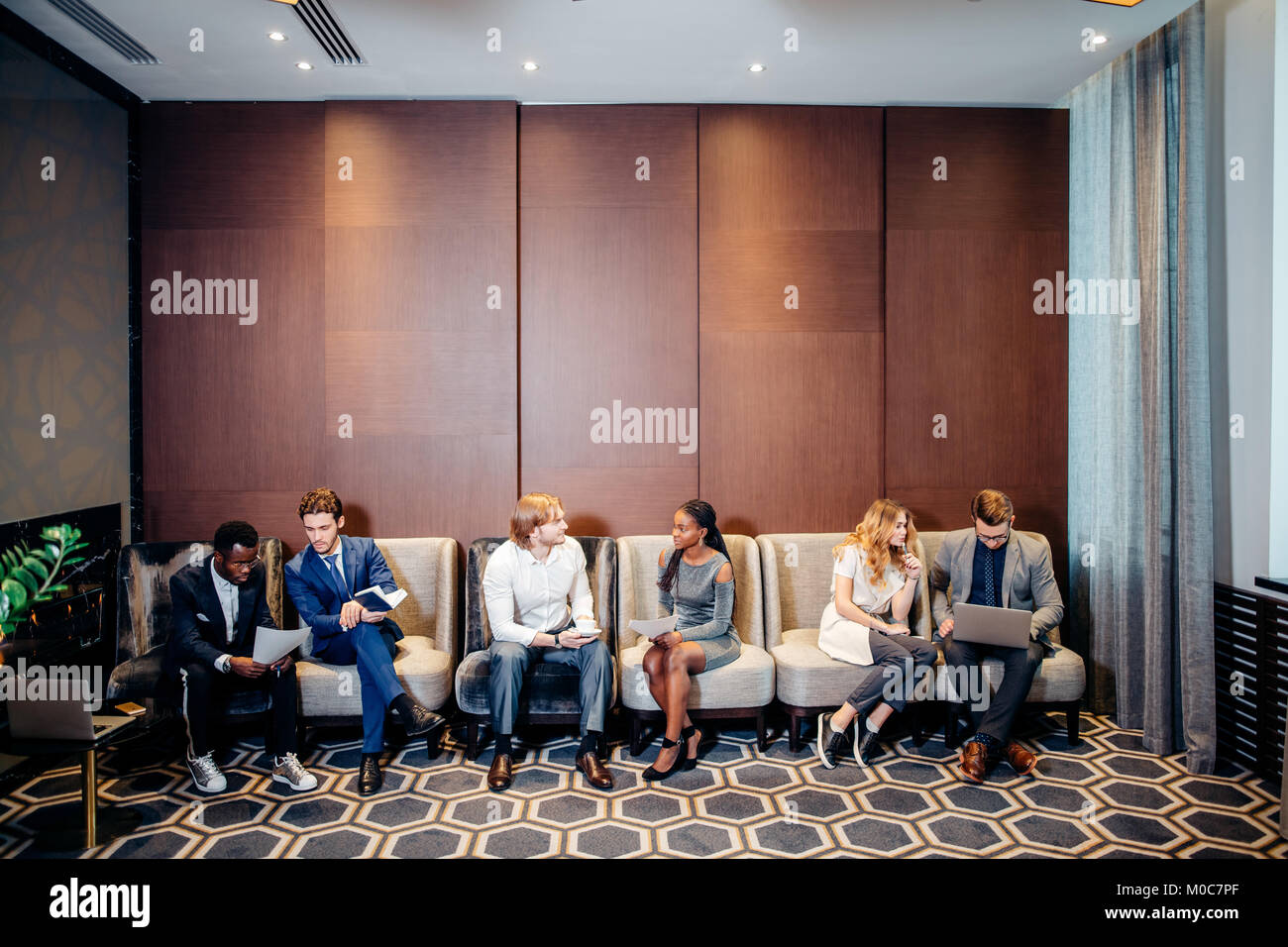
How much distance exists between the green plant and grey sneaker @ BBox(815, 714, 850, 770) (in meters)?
A: 3.08

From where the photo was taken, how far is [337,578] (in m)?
3.54

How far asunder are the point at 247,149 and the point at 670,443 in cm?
289

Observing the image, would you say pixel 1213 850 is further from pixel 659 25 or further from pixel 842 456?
pixel 659 25

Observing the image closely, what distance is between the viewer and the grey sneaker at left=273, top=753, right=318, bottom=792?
10.4ft

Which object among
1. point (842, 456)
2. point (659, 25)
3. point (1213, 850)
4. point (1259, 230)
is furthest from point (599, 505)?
point (1259, 230)

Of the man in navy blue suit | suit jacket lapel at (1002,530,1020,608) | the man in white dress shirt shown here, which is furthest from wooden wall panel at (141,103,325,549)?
suit jacket lapel at (1002,530,1020,608)

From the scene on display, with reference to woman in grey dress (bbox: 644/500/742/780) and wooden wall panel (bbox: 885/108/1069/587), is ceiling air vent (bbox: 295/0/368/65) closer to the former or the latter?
woman in grey dress (bbox: 644/500/742/780)

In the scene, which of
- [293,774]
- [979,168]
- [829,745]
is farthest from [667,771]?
[979,168]

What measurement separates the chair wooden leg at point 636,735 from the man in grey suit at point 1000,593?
148cm

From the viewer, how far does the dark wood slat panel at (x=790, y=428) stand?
4230 mm

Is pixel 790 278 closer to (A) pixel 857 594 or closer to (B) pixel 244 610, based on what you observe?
(A) pixel 857 594

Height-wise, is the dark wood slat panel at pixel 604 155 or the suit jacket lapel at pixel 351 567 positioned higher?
the dark wood slat panel at pixel 604 155

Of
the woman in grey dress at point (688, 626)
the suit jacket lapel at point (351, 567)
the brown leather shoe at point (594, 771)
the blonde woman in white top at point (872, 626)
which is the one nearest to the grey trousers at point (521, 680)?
the brown leather shoe at point (594, 771)

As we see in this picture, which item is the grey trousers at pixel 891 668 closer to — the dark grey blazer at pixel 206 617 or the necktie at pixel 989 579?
the necktie at pixel 989 579
